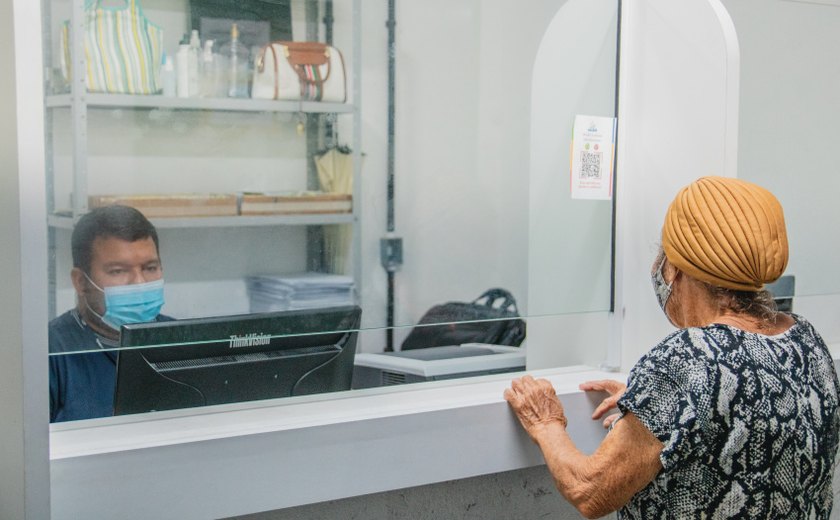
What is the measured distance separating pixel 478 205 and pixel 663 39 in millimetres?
601

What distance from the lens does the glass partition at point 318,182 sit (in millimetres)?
1690

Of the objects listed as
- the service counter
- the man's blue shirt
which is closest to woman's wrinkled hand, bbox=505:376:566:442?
the service counter

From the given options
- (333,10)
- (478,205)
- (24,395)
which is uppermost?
(333,10)

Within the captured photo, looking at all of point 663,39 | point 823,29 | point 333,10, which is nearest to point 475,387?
point 663,39

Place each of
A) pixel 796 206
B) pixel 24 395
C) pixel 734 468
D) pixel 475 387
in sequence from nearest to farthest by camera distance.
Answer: pixel 24 395, pixel 734 468, pixel 475 387, pixel 796 206

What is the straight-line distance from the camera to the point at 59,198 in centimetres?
150

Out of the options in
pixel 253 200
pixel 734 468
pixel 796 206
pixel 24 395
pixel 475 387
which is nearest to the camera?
pixel 24 395

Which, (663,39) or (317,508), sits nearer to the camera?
(317,508)

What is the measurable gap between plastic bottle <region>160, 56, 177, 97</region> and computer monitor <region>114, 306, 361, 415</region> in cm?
68

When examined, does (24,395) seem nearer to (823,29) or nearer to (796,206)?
(796,206)

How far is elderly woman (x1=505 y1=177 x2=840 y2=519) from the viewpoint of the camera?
54.7 inches

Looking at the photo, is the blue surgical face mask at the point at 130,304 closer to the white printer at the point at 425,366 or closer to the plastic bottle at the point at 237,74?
the white printer at the point at 425,366

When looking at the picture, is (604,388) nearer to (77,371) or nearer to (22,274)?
(77,371)

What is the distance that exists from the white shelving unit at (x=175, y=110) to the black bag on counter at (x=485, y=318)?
26 cm
